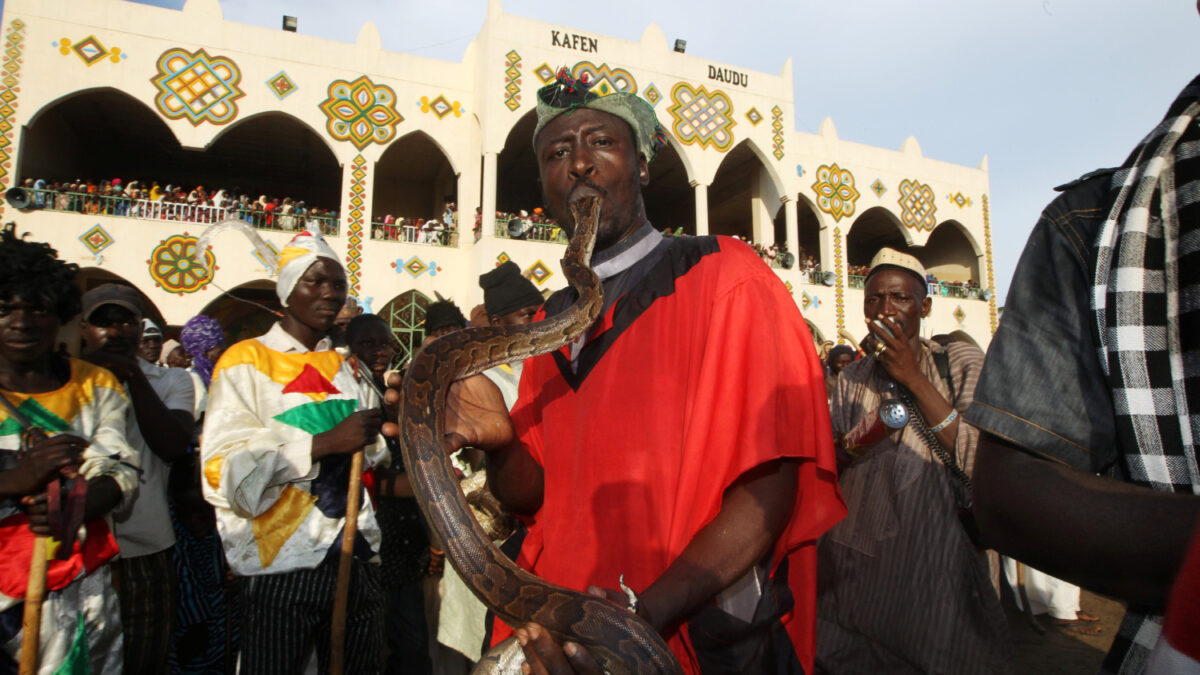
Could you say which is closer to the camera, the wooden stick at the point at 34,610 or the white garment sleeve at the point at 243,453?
the wooden stick at the point at 34,610

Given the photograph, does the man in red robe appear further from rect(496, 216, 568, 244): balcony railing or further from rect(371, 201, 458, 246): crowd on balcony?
rect(371, 201, 458, 246): crowd on balcony

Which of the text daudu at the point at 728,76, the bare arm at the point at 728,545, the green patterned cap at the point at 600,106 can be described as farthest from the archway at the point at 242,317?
the bare arm at the point at 728,545

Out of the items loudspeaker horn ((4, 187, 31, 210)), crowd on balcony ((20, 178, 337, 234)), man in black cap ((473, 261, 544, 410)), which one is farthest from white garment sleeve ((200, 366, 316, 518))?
loudspeaker horn ((4, 187, 31, 210))

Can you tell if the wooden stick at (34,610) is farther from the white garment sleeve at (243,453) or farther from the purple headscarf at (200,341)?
the purple headscarf at (200,341)

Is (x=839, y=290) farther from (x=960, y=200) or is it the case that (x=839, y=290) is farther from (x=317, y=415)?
(x=317, y=415)

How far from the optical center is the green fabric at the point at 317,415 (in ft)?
9.77

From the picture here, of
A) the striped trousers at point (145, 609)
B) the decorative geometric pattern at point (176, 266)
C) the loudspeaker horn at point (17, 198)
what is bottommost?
the striped trousers at point (145, 609)

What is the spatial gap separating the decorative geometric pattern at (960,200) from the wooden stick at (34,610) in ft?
85.2

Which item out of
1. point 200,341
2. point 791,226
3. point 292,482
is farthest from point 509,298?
point 791,226

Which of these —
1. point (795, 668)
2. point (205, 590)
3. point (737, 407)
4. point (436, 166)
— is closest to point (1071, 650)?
point (795, 668)

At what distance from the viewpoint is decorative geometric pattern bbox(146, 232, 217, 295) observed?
44.6 ft

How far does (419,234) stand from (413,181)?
5821mm

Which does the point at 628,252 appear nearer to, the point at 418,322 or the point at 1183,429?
the point at 1183,429

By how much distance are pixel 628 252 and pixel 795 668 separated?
3.85ft
